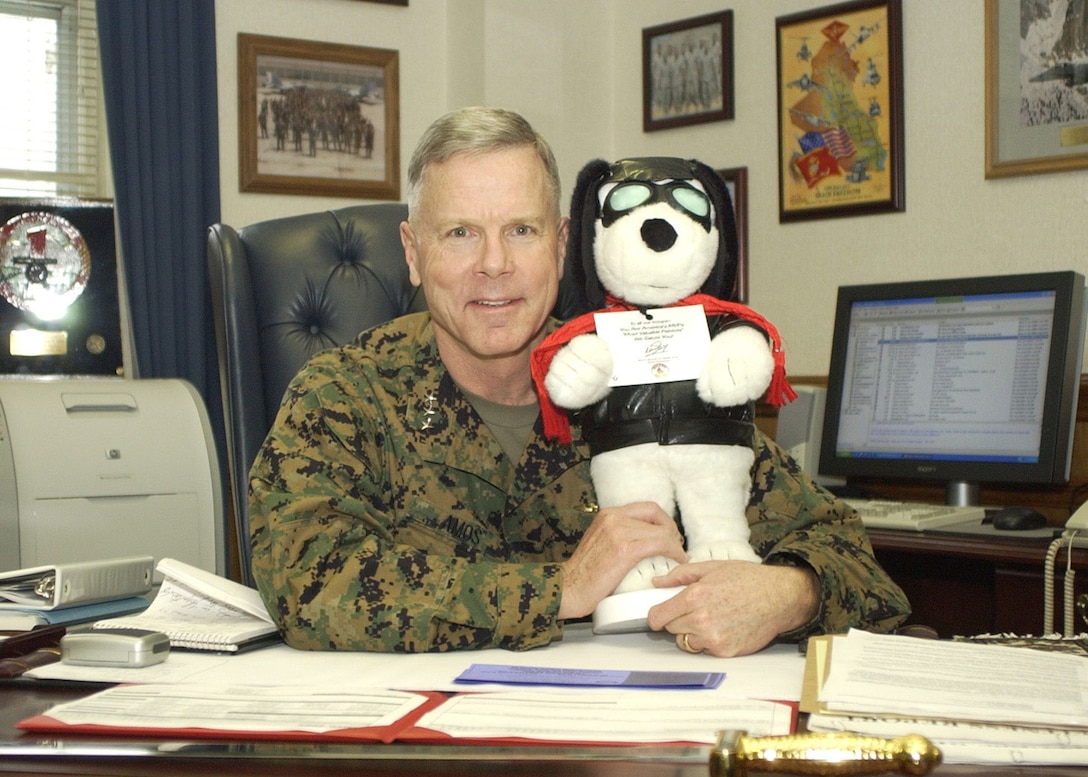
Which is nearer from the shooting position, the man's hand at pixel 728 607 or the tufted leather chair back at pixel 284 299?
the man's hand at pixel 728 607

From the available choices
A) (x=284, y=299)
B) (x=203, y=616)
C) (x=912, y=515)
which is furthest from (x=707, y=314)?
(x=912, y=515)

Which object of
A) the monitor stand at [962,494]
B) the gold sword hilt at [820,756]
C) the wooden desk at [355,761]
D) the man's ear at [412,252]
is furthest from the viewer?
the monitor stand at [962,494]

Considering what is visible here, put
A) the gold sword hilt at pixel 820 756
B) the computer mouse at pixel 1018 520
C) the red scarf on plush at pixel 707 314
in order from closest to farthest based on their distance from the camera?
the gold sword hilt at pixel 820 756, the red scarf on plush at pixel 707 314, the computer mouse at pixel 1018 520

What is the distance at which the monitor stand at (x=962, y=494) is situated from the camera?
6.62 feet

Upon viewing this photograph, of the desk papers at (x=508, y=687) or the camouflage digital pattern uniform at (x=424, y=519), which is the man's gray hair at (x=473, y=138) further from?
the desk papers at (x=508, y=687)

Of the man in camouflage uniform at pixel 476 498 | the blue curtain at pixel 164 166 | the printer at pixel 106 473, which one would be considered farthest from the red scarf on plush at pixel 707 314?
the blue curtain at pixel 164 166

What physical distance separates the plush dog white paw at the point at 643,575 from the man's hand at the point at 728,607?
1 cm

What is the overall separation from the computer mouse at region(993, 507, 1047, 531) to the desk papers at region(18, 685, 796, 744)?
1.08 metres

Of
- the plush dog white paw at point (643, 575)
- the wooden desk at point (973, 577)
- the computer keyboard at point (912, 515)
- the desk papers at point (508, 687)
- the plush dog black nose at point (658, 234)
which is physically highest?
the plush dog black nose at point (658, 234)

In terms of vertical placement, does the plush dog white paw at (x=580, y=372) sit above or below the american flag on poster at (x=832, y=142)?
below

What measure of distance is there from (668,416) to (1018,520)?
35.1 inches

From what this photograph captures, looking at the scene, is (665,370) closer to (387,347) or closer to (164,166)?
(387,347)

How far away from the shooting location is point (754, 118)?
8.87 feet

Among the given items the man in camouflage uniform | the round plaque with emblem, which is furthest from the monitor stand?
the round plaque with emblem
